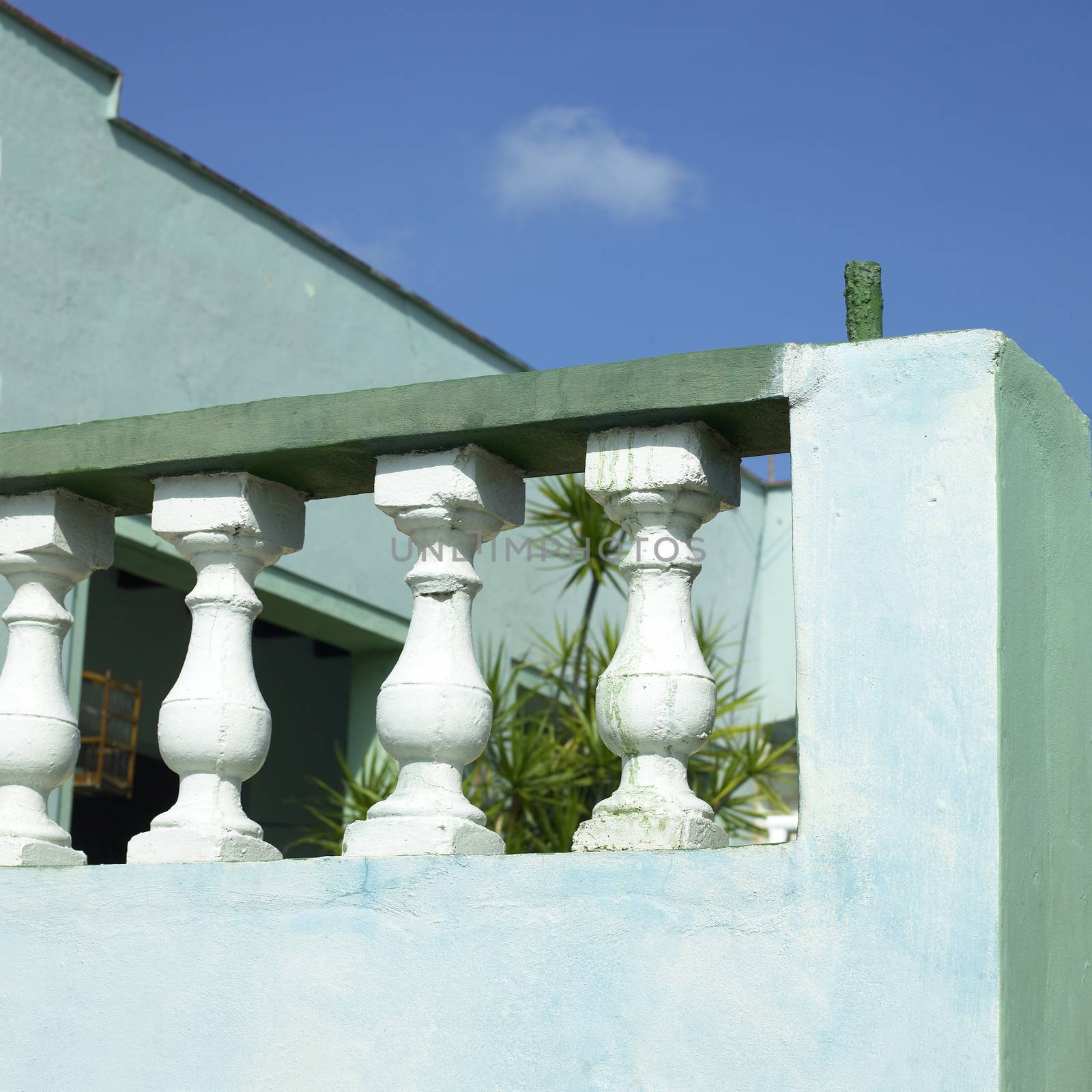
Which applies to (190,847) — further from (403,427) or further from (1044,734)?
(1044,734)

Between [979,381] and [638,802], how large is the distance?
636mm

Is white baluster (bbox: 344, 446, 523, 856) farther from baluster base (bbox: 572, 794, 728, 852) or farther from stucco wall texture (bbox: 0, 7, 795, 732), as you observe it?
stucco wall texture (bbox: 0, 7, 795, 732)

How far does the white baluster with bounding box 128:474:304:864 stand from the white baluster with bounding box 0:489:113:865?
6.6 inches

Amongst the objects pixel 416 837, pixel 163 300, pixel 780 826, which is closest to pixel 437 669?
pixel 416 837

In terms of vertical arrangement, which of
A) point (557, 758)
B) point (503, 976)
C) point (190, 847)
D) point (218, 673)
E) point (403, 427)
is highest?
point (403, 427)

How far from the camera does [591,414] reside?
210 cm

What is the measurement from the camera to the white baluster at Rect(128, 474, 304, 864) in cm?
220

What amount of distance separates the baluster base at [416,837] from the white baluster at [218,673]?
6.9 inches

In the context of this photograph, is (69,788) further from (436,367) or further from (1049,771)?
(1049,771)

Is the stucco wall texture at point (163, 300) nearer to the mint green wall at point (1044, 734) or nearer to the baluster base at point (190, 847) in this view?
the baluster base at point (190, 847)

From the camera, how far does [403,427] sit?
2.20 metres

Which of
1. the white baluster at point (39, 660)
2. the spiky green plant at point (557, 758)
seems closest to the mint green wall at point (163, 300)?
the spiky green plant at point (557, 758)

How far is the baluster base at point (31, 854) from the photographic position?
228 centimetres

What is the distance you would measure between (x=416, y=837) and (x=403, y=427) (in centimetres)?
53
